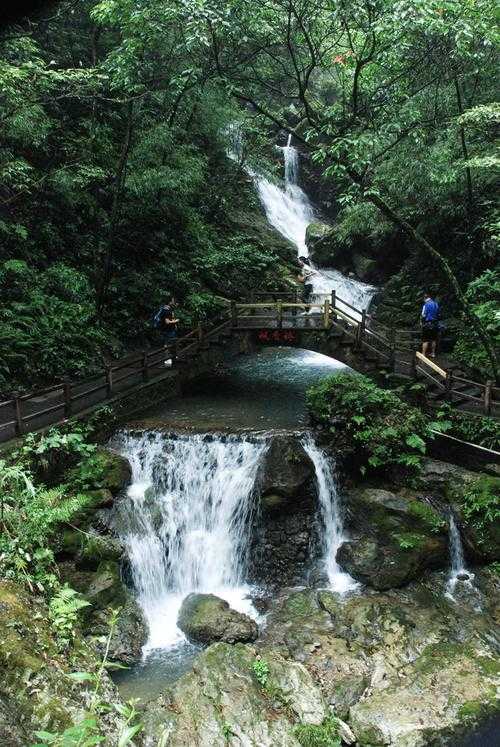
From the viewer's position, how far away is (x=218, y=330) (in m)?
16.5

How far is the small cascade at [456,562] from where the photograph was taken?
1094 centimetres

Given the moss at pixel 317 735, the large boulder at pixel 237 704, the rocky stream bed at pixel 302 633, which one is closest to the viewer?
the rocky stream bed at pixel 302 633

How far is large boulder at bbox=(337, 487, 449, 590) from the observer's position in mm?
10703

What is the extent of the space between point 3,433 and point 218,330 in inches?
305

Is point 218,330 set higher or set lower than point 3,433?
higher

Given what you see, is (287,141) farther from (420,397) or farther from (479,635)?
(479,635)

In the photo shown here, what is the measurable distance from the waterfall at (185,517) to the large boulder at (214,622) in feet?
1.64

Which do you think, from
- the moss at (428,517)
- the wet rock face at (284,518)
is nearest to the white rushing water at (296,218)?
the wet rock face at (284,518)

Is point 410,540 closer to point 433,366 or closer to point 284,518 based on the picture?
point 284,518

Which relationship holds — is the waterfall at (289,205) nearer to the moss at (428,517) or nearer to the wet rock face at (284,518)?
the wet rock face at (284,518)

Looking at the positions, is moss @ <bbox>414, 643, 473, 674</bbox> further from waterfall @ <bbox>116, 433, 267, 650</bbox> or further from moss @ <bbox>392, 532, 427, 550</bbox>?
waterfall @ <bbox>116, 433, 267, 650</bbox>

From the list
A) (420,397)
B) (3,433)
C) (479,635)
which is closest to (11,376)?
(3,433)

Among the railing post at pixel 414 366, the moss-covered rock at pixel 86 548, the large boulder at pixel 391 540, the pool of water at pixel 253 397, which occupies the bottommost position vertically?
the large boulder at pixel 391 540

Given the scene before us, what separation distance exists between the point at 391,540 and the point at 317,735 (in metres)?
4.51
